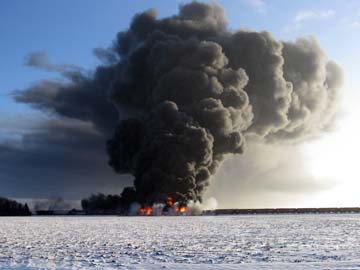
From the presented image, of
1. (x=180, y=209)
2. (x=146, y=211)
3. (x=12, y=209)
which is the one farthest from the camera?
(x=12, y=209)

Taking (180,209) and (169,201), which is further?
(180,209)

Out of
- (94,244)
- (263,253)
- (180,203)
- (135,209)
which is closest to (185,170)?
(180,203)

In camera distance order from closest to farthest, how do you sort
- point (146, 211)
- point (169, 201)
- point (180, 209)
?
point (169, 201)
point (180, 209)
point (146, 211)

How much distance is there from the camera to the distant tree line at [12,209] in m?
118

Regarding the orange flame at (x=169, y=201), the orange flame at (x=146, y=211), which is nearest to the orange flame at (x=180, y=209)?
the orange flame at (x=169, y=201)

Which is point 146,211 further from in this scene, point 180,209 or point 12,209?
point 12,209

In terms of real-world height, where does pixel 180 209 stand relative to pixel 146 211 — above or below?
above

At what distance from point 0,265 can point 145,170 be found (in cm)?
5899

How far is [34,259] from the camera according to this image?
17.2m

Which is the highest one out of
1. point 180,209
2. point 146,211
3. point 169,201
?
point 169,201

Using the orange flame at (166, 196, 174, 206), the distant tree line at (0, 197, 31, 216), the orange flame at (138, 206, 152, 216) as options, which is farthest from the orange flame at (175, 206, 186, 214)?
the distant tree line at (0, 197, 31, 216)

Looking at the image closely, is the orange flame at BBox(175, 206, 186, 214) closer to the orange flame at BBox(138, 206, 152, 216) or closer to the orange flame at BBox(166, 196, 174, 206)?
the orange flame at BBox(166, 196, 174, 206)

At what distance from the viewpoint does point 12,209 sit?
120m

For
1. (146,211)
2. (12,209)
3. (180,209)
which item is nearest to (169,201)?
(180,209)
